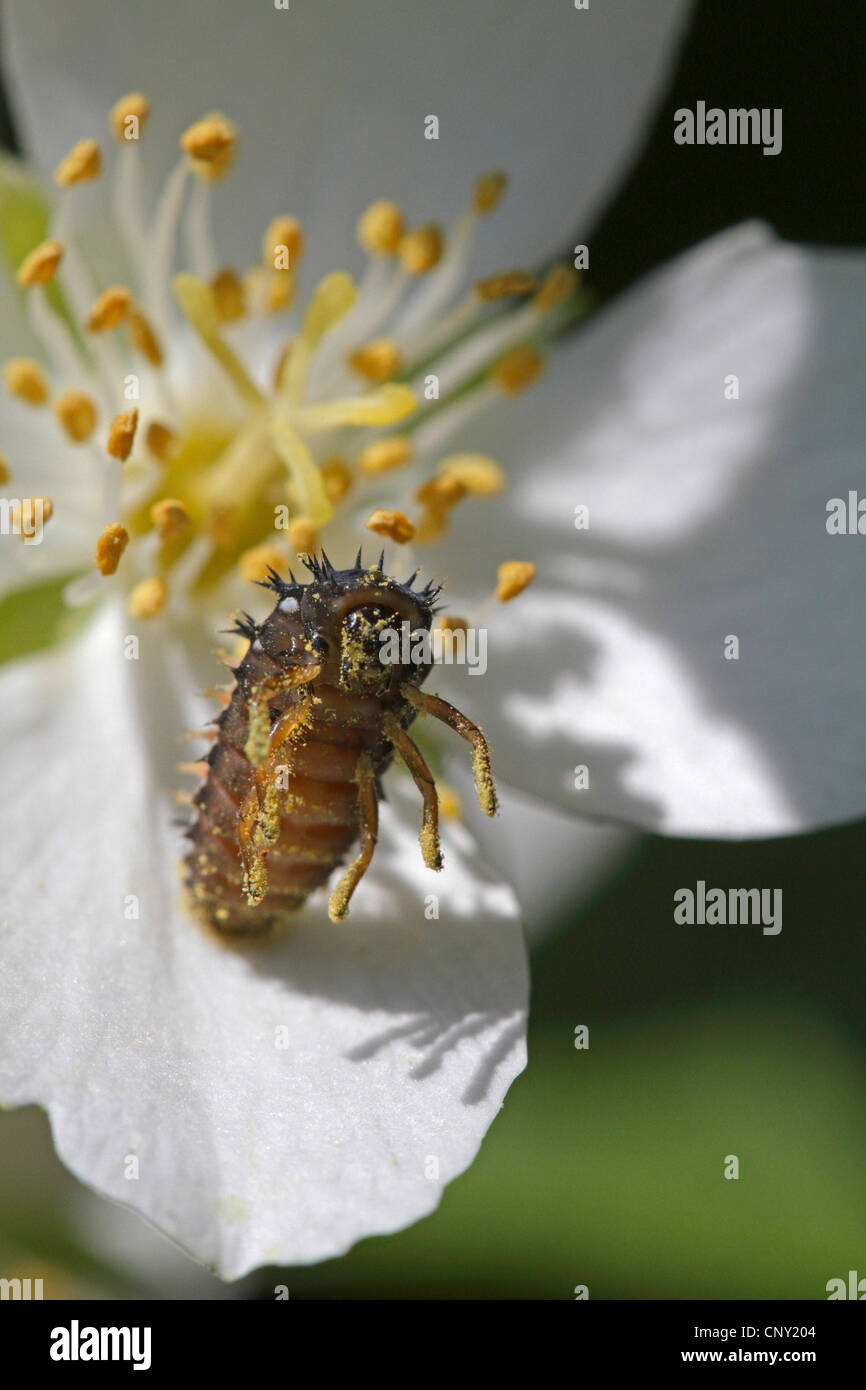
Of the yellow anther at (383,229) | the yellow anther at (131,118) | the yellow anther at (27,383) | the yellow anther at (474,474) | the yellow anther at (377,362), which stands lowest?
the yellow anther at (474,474)

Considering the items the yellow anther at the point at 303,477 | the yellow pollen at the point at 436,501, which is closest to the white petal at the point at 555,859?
the yellow pollen at the point at 436,501

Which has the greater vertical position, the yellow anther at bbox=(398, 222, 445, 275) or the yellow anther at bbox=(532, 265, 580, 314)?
the yellow anther at bbox=(398, 222, 445, 275)

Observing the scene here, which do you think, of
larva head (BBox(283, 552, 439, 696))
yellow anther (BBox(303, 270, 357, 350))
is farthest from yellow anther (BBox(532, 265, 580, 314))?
larva head (BBox(283, 552, 439, 696))

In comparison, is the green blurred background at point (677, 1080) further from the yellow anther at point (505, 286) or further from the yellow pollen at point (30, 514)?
the yellow anther at point (505, 286)

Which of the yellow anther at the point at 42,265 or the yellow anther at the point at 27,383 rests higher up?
the yellow anther at the point at 42,265

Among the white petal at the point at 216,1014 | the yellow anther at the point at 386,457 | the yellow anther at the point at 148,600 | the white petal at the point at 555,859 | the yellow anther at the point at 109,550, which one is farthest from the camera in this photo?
the white petal at the point at 555,859

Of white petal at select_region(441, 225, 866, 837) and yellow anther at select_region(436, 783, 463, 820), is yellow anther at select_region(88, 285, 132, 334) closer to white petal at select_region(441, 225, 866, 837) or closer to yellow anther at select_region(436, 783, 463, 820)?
white petal at select_region(441, 225, 866, 837)
